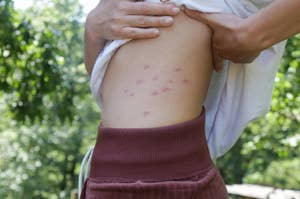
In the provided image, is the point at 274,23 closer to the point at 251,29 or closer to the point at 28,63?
the point at 251,29

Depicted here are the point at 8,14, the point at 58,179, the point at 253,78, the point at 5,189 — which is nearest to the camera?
the point at 253,78

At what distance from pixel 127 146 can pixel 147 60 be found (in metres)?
0.17

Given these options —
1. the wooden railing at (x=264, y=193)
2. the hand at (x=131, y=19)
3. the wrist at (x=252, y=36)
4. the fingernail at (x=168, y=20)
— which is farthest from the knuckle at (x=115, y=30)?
the wooden railing at (x=264, y=193)

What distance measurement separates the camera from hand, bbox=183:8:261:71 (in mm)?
980

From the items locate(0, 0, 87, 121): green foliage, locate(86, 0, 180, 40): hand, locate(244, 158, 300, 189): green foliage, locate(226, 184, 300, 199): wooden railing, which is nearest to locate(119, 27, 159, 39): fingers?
locate(86, 0, 180, 40): hand

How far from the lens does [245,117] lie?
1.10 meters

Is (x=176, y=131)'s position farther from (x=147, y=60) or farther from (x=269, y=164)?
(x=269, y=164)

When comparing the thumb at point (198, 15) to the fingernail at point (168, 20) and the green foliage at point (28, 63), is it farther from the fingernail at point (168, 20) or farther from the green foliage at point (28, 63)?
the green foliage at point (28, 63)

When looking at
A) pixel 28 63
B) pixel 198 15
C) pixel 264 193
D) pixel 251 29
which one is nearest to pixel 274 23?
pixel 251 29

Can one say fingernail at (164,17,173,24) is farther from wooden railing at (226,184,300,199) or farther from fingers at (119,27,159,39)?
wooden railing at (226,184,300,199)

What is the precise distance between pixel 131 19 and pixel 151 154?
0.28 meters

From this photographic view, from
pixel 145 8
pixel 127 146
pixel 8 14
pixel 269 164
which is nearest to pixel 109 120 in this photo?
pixel 127 146

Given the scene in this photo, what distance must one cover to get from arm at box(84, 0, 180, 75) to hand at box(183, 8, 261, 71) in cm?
5

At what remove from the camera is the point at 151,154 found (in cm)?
94
